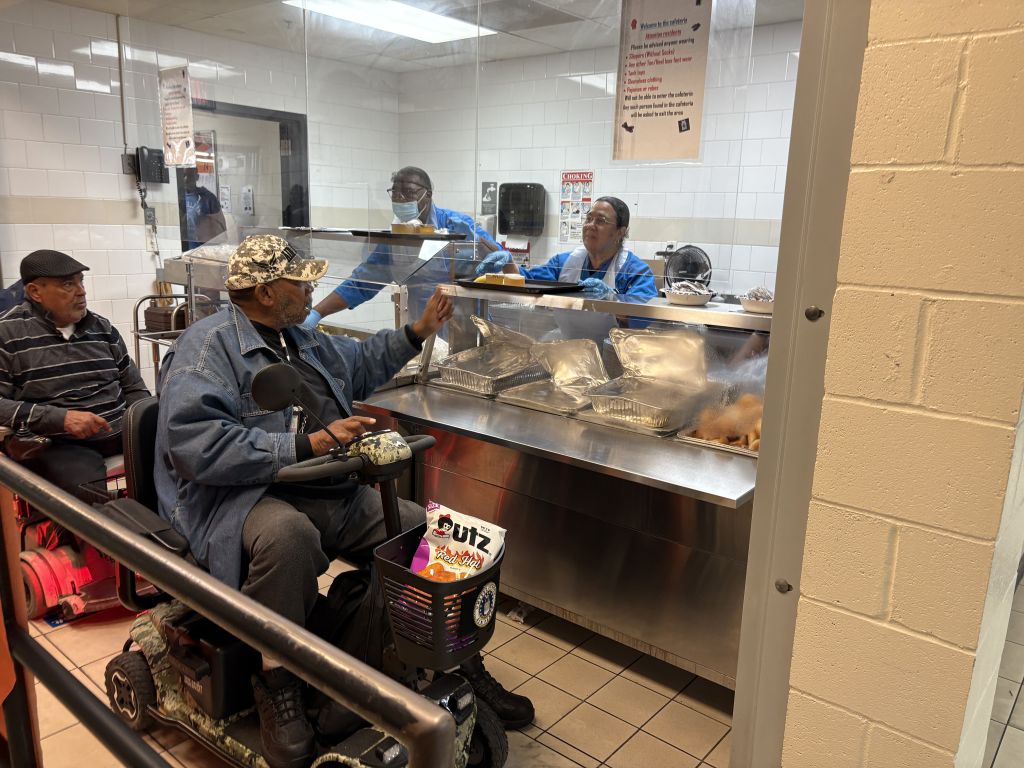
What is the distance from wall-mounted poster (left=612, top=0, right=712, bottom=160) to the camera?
2504mm

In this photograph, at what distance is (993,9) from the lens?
3.20ft

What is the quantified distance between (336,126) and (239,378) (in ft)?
8.10

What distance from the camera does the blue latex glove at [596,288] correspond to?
9.25ft

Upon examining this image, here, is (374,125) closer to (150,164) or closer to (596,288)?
(596,288)

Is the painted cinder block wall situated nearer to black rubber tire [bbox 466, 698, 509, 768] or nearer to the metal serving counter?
the metal serving counter

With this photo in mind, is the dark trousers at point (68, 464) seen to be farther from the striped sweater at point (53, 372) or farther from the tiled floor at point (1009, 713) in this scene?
the tiled floor at point (1009, 713)

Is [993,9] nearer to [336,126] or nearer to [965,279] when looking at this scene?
[965,279]

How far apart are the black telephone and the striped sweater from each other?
2.83 m

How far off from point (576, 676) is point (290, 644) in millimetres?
2003

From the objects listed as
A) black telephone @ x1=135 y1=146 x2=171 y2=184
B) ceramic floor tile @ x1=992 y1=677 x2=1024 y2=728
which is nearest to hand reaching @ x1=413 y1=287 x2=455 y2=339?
ceramic floor tile @ x1=992 y1=677 x2=1024 y2=728

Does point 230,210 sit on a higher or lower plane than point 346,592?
higher

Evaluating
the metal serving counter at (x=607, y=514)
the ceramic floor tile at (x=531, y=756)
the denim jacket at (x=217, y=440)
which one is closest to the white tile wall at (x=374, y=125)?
the metal serving counter at (x=607, y=514)

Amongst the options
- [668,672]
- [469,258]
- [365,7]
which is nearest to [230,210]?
[365,7]

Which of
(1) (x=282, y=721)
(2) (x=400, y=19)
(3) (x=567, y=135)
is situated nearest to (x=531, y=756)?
(1) (x=282, y=721)
